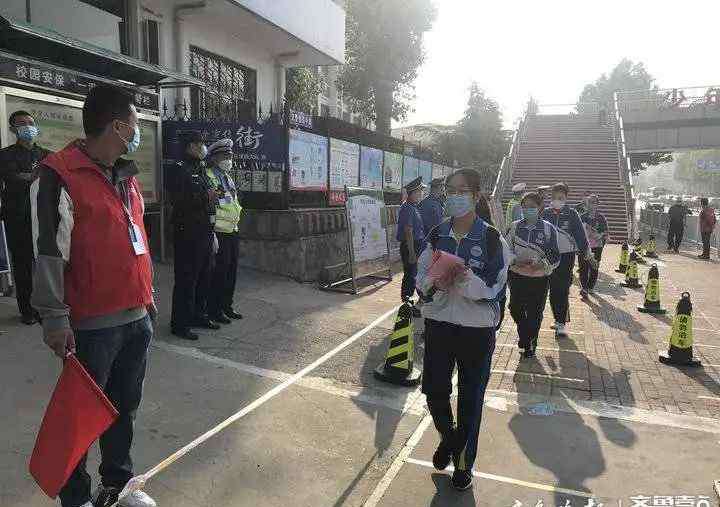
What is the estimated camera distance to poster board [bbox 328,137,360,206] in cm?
1064

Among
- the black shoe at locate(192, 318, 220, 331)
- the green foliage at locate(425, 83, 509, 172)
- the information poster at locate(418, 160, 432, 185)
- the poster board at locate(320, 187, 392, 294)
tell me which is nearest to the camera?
the black shoe at locate(192, 318, 220, 331)

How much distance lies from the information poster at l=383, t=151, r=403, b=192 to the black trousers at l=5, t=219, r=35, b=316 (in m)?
9.37

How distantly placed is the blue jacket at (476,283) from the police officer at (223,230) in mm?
3337

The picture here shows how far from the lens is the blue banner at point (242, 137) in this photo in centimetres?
896

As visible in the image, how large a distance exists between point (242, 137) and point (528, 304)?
5.66 metres

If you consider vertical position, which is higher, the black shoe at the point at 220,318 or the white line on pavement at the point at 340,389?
the black shoe at the point at 220,318

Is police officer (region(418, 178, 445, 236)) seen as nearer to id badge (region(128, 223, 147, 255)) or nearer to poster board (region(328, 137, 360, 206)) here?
poster board (region(328, 137, 360, 206))

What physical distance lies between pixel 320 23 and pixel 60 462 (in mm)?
14700

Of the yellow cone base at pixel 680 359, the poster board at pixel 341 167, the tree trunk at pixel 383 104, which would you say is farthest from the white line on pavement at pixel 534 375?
the tree trunk at pixel 383 104

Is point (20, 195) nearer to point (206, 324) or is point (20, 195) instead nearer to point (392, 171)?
point (206, 324)

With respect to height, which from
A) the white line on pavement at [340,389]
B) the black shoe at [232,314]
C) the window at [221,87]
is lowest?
the white line on pavement at [340,389]

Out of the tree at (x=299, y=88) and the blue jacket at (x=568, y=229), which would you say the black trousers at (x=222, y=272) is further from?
the tree at (x=299, y=88)

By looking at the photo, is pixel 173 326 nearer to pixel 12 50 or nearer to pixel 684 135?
pixel 12 50

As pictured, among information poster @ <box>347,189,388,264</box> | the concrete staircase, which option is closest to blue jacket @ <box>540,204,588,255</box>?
information poster @ <box>347,189,388,264</box>
